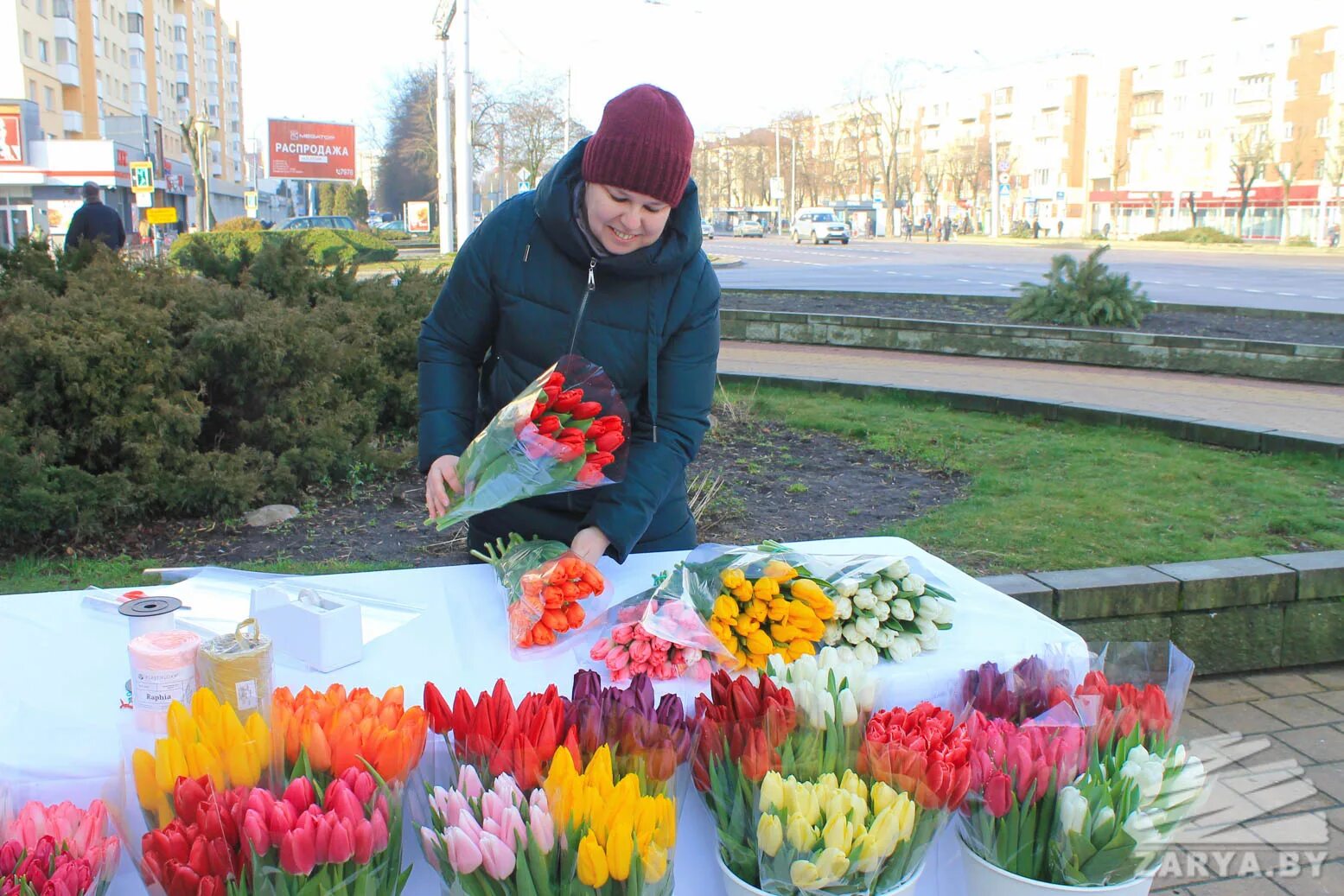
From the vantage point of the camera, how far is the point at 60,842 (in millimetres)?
1451

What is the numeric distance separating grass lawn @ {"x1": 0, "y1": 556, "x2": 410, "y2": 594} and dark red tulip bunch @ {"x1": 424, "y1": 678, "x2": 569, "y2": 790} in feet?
9.33

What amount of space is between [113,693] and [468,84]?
73.7 ft

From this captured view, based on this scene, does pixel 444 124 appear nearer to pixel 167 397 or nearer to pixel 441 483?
pixel 167 397

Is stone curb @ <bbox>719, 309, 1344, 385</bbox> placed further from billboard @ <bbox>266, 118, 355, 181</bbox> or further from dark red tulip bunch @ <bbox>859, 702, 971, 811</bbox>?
billboard @ <bbox>266, 118, 355, 181</bbox>

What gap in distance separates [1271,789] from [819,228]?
49.3 m

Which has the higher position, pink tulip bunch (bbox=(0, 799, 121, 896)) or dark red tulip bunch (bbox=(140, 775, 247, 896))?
dark red tulip bunch (bbox=(140, 775, 247, 896))

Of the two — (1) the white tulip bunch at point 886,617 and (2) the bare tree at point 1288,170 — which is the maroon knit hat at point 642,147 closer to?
(1) the white tulip bunch at point 886,617

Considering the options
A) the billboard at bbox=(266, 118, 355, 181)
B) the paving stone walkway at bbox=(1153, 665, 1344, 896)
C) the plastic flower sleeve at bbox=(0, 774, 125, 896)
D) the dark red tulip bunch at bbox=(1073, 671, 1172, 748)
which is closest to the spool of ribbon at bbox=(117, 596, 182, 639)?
the plastic flower sleeve at bbox=(0, 774, 125, 896)

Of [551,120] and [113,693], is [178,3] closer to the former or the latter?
[551,120]

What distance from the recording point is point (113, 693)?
1.93 metres

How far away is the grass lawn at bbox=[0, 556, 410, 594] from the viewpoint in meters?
4.34

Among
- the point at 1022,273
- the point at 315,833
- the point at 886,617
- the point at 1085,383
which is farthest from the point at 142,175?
the point at 315,833

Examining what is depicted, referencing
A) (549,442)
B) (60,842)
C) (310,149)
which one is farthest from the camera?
(310,149)

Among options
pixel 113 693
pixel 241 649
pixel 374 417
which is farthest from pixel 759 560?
pixel 374 417
